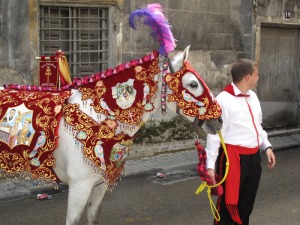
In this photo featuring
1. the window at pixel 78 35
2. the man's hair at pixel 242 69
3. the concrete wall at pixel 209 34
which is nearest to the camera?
the man's hair at pixel 242 69

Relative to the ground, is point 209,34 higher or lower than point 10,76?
higher

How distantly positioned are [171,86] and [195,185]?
3.53 meters

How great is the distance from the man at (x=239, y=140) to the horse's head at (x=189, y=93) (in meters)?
0.29

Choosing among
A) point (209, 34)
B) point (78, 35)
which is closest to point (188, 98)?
point (78, 35)

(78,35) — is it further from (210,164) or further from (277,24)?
(277,24)

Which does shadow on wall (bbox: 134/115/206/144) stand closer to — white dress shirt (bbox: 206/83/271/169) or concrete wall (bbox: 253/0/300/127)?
concrete wall (bbox: 253/0/300/127)

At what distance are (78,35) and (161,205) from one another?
11.0 ft

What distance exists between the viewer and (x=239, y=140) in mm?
3410

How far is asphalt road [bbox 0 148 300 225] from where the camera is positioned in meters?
4.85

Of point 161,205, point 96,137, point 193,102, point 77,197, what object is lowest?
point 161,205

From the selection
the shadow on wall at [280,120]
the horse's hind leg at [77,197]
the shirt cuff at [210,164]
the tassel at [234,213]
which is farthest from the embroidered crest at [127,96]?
the shadow on wall at [280,120]

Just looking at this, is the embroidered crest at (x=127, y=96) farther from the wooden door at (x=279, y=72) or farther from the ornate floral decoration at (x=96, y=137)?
the wooden door at (x=279, y=72)

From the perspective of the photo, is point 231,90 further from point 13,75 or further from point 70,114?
point 13,75

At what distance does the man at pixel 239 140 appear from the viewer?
3.39 meters
